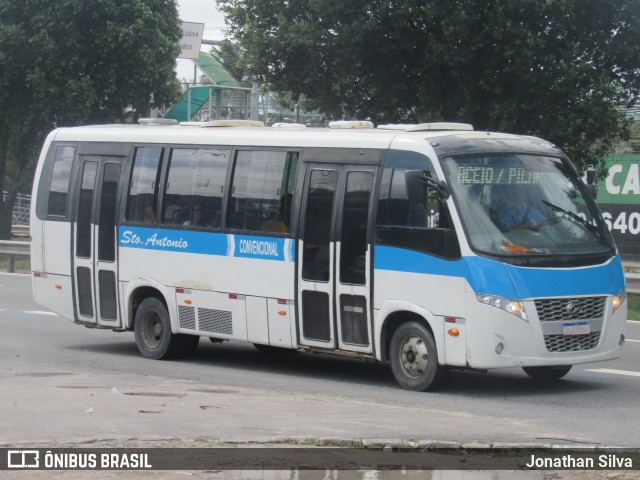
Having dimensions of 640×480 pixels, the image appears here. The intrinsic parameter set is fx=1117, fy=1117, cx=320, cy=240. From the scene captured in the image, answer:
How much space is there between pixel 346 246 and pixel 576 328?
266 cm

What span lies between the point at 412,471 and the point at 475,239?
409 centimetres

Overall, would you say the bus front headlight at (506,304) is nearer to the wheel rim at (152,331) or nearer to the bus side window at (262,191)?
the bus side window at (262,191)

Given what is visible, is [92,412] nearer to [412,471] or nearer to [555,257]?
[412,471]

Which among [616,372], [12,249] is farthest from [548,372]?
[12,249]

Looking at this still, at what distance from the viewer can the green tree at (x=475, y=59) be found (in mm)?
22328

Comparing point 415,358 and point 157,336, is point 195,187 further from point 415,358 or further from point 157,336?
point 415,358

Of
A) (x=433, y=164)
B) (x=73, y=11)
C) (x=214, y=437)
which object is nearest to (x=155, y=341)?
(x=433, y=164)

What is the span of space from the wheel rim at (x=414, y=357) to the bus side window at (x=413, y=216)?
100 centimetres

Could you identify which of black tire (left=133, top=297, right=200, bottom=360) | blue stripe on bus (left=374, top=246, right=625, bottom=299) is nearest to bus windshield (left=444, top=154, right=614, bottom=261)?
blue stripe on bus (left=374, top=246, right=625, bottom=299)

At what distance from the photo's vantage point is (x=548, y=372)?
1291 centimetres

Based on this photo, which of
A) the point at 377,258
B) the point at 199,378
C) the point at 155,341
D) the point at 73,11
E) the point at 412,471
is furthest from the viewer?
the point at 73,11

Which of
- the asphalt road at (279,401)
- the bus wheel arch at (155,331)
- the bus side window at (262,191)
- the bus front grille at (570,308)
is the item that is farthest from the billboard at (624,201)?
the bus front grille at (570,308)

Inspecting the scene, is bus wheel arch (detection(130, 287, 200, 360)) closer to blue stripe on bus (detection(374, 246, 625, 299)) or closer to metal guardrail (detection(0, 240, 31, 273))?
blue stripe on bus (detection(374, 246, 625, 299))

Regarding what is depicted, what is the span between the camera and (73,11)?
1286 inches
